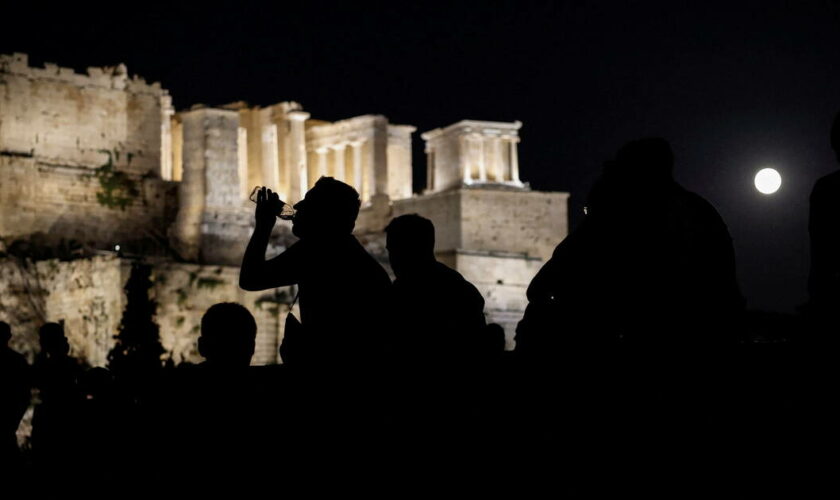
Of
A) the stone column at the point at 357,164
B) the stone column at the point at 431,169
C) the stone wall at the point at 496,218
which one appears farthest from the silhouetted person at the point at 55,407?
the stone column at the point at 431,169

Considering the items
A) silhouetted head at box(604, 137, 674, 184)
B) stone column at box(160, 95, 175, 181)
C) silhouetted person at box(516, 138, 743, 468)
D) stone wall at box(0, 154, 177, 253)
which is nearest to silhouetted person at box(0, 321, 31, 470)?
silhouetted person at box(516, 138, 743, 468)

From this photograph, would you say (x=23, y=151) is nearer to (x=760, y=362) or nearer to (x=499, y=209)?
(x=499, y=209)

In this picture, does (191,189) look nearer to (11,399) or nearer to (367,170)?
(367,170)

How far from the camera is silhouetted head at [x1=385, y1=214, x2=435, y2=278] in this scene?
5664 mm

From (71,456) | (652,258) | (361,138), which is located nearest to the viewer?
(652,258)

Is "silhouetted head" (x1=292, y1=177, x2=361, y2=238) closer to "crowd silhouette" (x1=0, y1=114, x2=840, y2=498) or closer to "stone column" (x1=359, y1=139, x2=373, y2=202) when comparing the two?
"crowd silhouette" (x1=0, y1=114, x2=840, y2=498)

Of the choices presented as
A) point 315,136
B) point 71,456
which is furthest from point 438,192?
point 71,456

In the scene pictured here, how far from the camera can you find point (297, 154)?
3997 cm

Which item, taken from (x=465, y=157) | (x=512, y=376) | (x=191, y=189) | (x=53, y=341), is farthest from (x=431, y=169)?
(x=512, y=376)

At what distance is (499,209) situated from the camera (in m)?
40.0

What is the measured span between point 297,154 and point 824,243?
3575 centimetres

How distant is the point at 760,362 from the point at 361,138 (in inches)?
1468

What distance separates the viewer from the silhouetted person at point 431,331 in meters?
4.64

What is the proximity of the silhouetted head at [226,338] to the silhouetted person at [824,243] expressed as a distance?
85.5 inches
